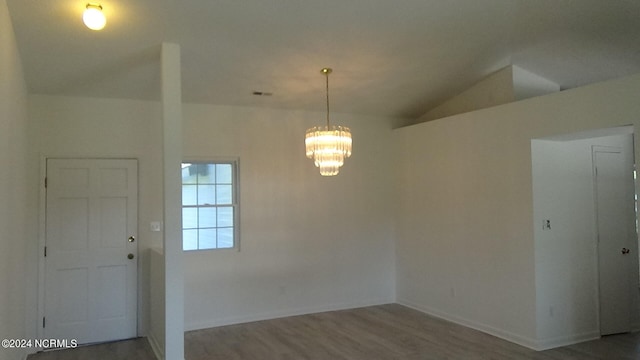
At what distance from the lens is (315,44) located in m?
4.55

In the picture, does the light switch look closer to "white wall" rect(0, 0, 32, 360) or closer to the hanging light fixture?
"white wall" rect(0, 0, 32, 360)

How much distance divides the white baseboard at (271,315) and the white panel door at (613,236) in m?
2.87

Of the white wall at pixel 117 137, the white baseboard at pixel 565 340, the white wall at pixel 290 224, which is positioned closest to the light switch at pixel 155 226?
the white wall at pixel 117 137

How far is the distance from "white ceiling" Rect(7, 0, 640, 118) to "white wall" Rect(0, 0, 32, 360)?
0.43 metres

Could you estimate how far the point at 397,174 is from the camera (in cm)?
713

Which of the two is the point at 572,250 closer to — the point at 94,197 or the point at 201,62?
the point at 201,62

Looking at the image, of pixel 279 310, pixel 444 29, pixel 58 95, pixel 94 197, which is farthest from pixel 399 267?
pixel 58 95

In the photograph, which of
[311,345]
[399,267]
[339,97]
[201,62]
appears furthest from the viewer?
[399,267]

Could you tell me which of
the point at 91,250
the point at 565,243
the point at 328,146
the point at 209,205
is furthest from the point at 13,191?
the point at 565,243

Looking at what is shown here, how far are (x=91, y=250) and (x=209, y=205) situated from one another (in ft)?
4.77

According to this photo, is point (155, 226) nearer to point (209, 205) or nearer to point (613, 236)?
point (209, 205)

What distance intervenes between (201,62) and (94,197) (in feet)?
6.80

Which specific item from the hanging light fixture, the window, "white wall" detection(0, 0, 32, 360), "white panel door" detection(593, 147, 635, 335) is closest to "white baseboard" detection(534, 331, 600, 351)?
"white panel door" detection(593, 147, 635, 335)

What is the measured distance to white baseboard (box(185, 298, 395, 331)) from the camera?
19.2 ft
